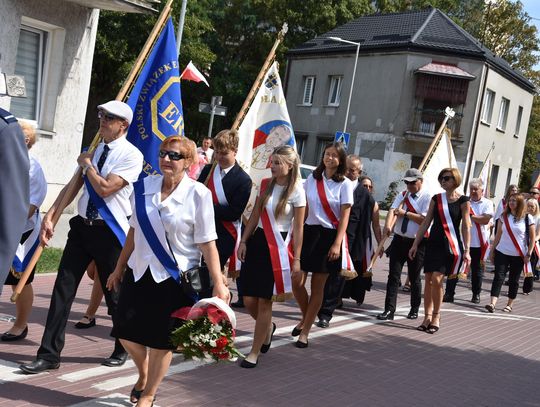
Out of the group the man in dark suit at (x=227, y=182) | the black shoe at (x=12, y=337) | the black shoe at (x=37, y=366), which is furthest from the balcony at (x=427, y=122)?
the black shoe at (x=37, y=366)

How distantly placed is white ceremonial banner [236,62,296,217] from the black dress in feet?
6.30

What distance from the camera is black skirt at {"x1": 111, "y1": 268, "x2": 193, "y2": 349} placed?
16.5ft

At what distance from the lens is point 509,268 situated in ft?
43.1

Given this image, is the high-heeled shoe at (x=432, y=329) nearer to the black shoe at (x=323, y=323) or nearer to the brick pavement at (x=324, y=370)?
the brick pavement at (x=324, y=370)

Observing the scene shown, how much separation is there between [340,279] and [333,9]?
39.7 meters

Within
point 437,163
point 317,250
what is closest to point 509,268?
point 437,163

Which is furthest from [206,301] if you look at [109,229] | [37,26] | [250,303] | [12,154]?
[37,26]

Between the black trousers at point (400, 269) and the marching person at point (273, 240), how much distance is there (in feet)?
10.3

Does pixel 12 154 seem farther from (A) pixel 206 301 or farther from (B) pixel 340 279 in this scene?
(B) pixel 340 279

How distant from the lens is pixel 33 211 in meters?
6.32

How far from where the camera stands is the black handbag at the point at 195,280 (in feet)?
16.4

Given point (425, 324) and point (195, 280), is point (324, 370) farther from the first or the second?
point (425, 324)

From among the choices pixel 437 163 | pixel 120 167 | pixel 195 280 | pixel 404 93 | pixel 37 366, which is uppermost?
pixel 404 93

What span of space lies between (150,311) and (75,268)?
1.21 m
